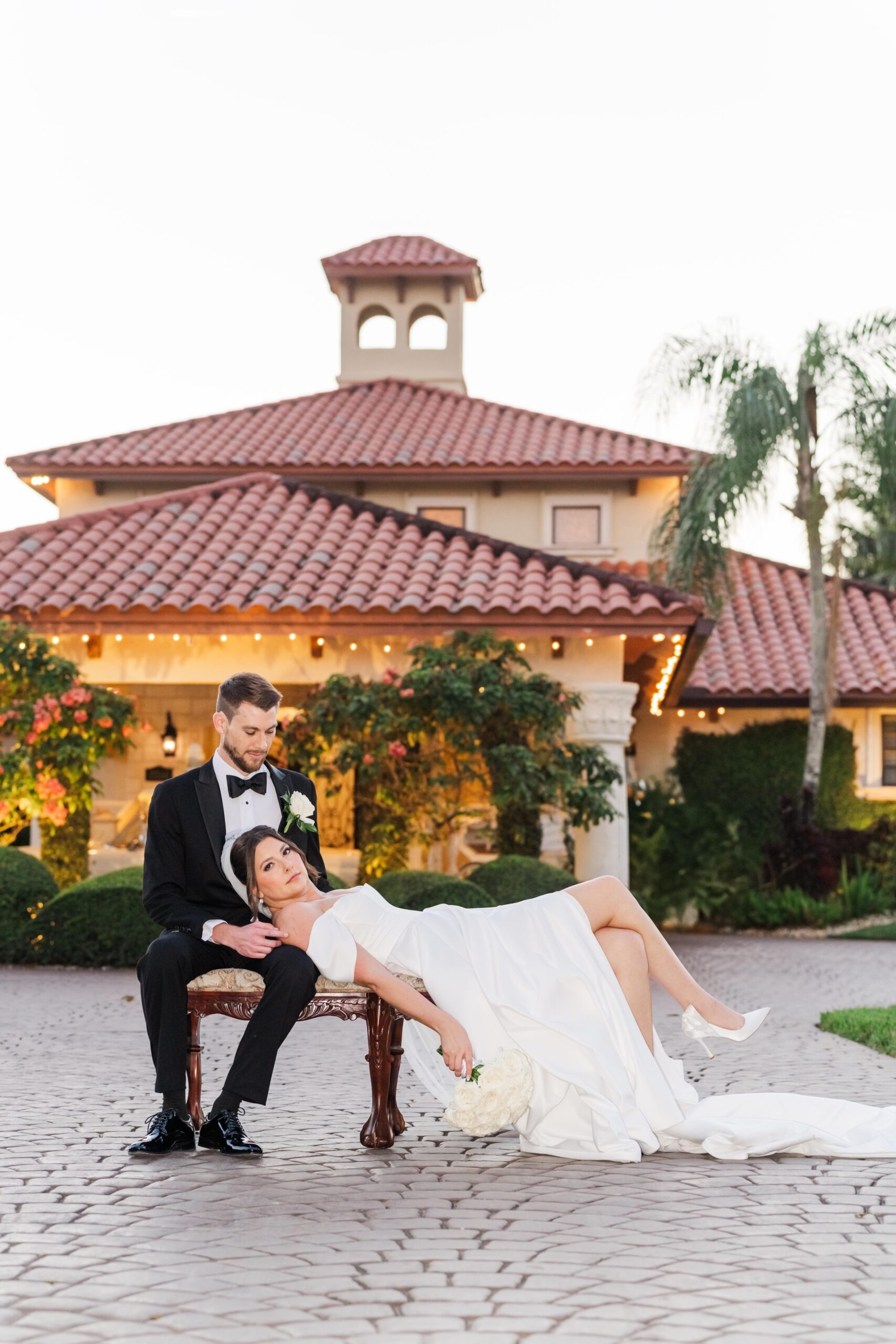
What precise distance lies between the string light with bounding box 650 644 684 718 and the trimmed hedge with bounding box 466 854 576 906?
3.57m

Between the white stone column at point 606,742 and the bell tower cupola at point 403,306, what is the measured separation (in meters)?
13.8

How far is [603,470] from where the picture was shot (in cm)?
2200

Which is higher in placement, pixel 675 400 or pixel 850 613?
pixel 675 400

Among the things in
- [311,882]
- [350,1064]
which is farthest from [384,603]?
[311,882]

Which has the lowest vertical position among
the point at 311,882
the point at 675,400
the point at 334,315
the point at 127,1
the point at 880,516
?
the point at 311,882

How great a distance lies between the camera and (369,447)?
22.9 meters

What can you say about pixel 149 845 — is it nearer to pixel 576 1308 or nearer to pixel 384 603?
pixel 576 1308

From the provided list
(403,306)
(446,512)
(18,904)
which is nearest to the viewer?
(18,904)

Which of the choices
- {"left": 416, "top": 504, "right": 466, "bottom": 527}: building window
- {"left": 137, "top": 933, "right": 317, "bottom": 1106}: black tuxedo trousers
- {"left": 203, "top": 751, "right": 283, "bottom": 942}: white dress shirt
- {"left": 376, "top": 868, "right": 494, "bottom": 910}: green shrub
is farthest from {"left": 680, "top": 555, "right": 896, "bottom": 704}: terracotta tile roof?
{"left": 137, "top": 933, "right": 317, "bottom": 1106}: black tuxedo trousers

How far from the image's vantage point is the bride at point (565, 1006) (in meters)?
5.08

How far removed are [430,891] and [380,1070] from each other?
7092 millimetres

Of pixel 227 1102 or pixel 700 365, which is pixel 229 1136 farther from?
pixel 700 365

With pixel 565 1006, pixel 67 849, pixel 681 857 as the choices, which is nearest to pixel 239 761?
pixel 565 1006

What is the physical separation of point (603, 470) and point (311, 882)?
17064mm
